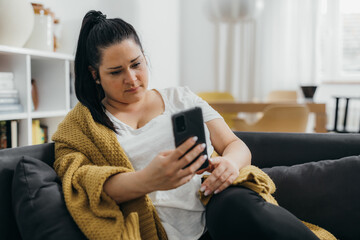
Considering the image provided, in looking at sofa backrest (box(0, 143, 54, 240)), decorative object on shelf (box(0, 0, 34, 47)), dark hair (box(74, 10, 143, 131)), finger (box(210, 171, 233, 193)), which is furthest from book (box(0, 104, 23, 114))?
finger (box(210, 171, 233, 193))

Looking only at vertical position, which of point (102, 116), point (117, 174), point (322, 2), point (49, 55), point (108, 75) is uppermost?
point (322, 2)

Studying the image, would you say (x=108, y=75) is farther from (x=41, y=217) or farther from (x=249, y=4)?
(x=249, y=4)

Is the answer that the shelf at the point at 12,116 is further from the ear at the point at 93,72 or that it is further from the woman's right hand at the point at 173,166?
the woman's right hand at the point at 173,166

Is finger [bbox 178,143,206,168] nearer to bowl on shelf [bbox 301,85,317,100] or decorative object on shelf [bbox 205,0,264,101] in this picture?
bowl on shelf [bbox 301,85,317,100]

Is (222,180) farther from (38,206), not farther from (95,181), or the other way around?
(38,206)

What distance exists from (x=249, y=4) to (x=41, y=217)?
8.28 feet

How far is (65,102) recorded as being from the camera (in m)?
2.26

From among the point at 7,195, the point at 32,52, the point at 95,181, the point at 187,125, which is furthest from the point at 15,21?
the point at 187,125

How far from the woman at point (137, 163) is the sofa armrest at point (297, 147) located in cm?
21

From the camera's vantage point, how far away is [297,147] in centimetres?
129

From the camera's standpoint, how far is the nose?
42.8 inches

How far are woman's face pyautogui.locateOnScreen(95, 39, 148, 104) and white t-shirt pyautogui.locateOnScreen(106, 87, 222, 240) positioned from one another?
0.31ft

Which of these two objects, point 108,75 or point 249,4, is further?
point 249,4

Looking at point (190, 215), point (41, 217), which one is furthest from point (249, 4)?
point (41, 217)
